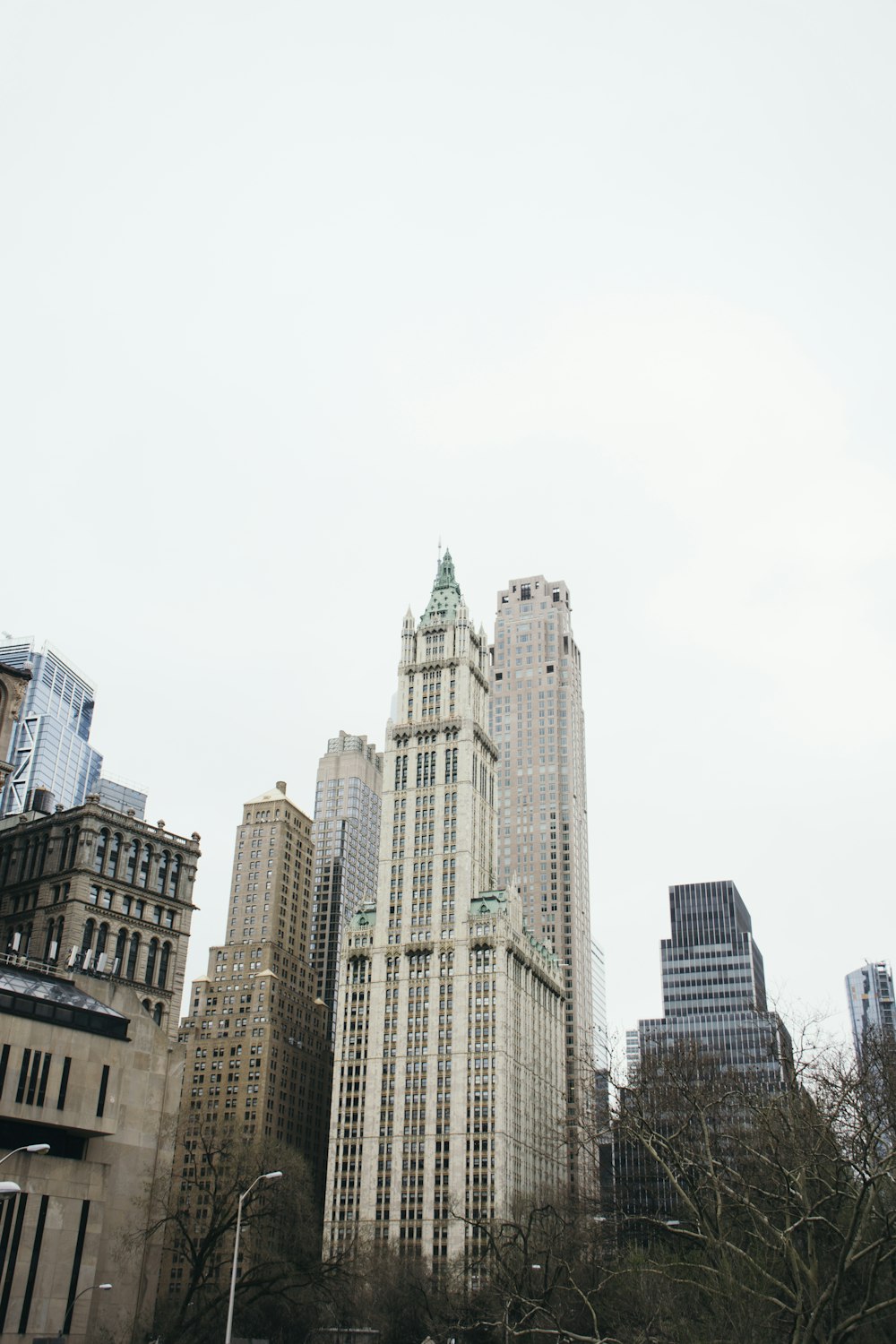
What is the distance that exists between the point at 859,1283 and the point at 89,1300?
184ft

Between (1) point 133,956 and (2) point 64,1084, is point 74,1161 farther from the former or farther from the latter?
(1) point 133,956

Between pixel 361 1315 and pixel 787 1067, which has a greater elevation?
pixel 787 1067

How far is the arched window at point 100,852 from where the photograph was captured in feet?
359

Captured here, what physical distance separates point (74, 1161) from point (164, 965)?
1414 inches

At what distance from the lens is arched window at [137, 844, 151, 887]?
371ft

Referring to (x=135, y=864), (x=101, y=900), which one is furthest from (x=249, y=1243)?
(x=135, y=864)

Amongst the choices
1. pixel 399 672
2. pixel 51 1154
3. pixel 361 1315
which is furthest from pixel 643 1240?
pixel 399 672

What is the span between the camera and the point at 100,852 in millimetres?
110562

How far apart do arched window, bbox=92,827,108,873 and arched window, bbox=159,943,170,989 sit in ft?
31.0

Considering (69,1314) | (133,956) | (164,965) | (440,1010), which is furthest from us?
(440,1010)

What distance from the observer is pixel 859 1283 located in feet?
124

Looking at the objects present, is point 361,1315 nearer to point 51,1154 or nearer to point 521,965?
point 51,1154

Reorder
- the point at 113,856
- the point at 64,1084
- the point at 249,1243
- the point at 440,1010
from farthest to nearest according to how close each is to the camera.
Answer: the point at 440,1010 < the point at 113,856 < the point at 249,1243 < the point at 64,1084

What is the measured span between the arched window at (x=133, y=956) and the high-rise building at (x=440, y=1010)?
171 ft
